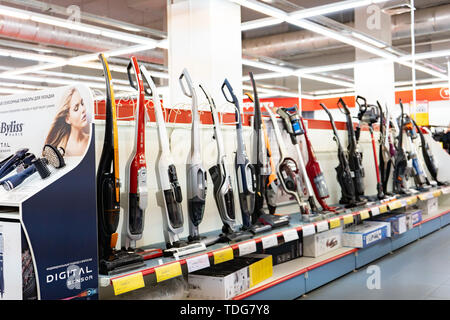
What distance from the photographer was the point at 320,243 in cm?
461

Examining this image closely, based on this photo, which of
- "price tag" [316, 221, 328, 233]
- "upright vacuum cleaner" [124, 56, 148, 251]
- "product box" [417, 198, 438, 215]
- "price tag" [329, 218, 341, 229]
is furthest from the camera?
"product box" [417, 198, 438, 215]

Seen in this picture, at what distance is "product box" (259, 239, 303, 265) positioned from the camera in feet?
14.0

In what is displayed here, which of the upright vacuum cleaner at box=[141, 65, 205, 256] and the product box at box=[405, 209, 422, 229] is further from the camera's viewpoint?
the product box at box=[405, 209, 422, 229]

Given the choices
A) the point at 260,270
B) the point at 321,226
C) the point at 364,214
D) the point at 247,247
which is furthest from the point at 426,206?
the point at 247,247

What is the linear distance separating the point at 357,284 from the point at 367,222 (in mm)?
1298

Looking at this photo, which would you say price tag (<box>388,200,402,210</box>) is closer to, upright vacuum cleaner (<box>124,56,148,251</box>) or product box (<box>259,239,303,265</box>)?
product box (<box>259,239,303,265</box>)

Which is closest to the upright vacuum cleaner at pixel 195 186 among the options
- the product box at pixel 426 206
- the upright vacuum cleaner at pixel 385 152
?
the upright vacuum cleaner at pixel 385 152

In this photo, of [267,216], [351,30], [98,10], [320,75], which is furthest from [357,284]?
[320,75]

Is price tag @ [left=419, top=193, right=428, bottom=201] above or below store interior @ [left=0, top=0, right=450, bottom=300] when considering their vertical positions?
below

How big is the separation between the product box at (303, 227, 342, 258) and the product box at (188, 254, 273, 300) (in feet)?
3.06

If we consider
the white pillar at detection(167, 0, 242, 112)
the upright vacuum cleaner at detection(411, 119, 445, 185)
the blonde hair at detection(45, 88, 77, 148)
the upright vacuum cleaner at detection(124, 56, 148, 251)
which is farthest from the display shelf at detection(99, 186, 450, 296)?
the white pillar at detection(167, 0, 242, 112)

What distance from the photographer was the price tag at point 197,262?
290 cm

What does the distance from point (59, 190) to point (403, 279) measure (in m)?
3.50

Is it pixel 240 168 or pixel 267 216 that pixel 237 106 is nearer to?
pixel 240 168
